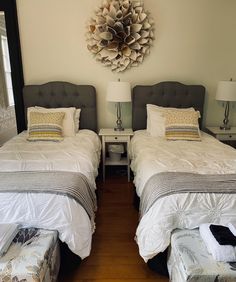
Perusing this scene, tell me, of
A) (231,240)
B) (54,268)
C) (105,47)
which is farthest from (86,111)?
(231,240)

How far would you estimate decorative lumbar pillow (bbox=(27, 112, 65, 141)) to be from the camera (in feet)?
9.24

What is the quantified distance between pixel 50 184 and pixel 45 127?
131cm

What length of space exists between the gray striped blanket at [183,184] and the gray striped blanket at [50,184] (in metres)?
0.48

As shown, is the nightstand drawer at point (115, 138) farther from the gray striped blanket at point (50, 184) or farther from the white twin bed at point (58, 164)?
the gray striped blanket at point (50, 184)

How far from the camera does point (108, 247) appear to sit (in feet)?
6.75

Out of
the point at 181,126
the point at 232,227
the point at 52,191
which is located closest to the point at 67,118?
the point at 181,126

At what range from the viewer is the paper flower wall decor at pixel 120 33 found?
301 centimetres

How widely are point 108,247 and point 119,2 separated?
9.12 ft

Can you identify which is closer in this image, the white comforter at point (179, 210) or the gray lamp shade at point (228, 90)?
the white comforter at point (179, 210)

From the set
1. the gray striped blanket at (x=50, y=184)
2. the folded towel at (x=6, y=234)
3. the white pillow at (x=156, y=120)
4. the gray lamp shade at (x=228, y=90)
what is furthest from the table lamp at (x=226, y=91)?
the folded towel at (x=6, y=234)

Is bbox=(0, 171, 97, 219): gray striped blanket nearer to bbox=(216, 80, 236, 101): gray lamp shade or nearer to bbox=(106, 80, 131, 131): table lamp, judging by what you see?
bbox=(106, 80, 131, 131): table lamp

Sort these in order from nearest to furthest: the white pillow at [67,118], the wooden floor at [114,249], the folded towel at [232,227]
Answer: the folded towel at [232,227]
the wooden floor at [114,249]
the white pillow at [67,118]

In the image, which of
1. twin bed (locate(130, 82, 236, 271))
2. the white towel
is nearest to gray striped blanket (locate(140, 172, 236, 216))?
twin bed (locate(130, 82, 236, 271))

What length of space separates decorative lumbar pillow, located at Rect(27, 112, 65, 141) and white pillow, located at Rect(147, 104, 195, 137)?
44.3 inches
